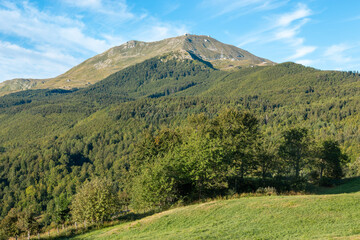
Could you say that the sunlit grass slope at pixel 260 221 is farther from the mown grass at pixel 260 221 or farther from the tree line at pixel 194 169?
the tree line at pixel 194 169

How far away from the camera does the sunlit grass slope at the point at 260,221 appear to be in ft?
71.0

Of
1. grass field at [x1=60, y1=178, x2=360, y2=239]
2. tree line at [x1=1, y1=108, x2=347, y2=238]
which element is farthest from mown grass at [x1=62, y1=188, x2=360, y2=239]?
tree line at [x1=1, y1=108, x2=347, y2=238]

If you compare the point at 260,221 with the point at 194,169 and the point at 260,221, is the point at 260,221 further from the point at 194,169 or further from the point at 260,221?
the point at 194,169

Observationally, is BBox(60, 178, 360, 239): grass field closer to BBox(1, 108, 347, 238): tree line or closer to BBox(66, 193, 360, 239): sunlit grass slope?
BBox(66, 193, 360, 239): sunlit grass slope

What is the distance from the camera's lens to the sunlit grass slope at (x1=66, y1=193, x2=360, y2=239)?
21641mm

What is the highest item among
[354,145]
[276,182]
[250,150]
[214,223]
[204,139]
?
[204,139]

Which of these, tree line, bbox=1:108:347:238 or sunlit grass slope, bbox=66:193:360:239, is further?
tree line, bbox=1:108:347:238

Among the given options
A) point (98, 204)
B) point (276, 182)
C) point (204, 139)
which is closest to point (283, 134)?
point (276, 182)

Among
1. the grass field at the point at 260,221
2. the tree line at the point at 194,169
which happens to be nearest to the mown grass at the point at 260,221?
the grass field at the point at 260,221

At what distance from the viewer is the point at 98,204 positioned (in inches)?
1597

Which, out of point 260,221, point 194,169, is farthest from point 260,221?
point 194,169

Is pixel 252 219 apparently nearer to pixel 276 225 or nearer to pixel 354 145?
pixel 276 225

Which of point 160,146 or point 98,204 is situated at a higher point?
point 160,146

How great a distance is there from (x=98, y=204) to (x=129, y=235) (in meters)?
15.3
